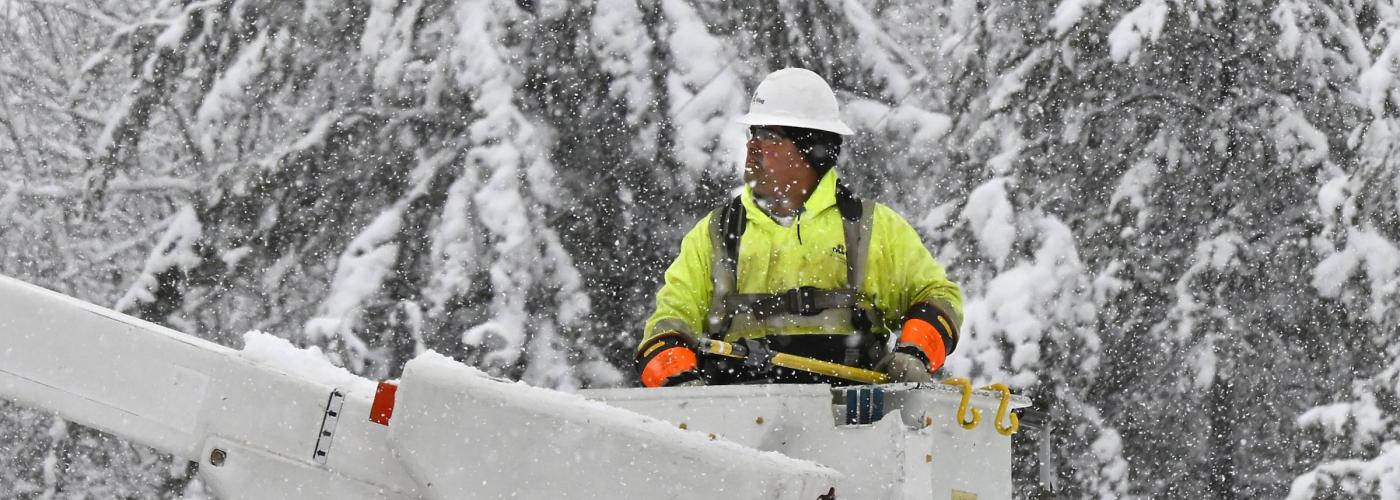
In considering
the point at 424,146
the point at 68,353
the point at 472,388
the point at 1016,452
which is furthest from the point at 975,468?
the point at 424,146

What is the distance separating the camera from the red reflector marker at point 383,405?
2.57 metres

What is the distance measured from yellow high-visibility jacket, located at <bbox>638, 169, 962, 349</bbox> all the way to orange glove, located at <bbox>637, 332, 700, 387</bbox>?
0.05m

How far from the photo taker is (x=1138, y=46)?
6.66 meters

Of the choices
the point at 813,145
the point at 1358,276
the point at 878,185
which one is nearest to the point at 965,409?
the point at 813,145

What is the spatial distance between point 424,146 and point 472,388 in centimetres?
484

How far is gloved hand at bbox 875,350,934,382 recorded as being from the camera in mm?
3680

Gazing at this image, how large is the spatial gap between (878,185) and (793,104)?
9.45ft

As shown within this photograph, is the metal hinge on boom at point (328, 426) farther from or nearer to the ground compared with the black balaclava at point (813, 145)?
nearer to the ground

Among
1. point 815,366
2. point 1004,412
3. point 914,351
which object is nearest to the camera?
point 1004,412

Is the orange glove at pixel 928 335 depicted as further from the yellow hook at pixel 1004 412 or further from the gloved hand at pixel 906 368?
the yellow hook at pixel 1004 412

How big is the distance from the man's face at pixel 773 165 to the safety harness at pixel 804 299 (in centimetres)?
9

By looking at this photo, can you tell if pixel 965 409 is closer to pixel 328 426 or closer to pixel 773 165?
pixel 773 165

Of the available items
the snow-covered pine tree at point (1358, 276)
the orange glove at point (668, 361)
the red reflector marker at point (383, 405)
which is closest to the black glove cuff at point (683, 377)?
the orange glove at point (668, 361)

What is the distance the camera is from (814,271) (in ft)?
13.4
